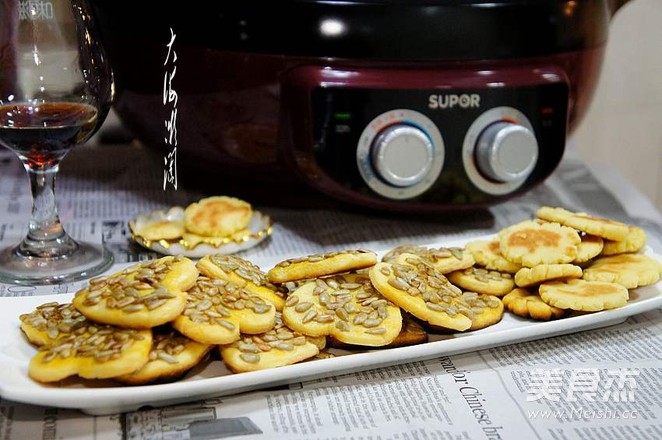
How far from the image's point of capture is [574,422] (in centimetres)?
53

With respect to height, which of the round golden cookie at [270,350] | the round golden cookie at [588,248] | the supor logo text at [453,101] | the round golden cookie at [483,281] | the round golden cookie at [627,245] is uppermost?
the supor logo text at [453,101]

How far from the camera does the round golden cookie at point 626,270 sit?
0.67 meters

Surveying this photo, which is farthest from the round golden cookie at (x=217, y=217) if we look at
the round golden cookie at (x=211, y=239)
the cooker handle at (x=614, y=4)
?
the cooker handle at (x=614, y=4)

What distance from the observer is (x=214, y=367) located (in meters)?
0.56

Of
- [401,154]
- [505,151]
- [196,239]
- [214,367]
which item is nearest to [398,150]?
[401,154]

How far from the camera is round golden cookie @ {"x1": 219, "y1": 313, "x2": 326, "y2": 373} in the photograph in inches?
21.1

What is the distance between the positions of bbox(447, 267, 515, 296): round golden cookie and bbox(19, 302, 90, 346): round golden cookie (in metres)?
0.30

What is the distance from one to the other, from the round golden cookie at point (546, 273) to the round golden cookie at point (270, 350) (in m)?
0.18

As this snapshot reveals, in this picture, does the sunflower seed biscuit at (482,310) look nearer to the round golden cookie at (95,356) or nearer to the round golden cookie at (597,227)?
the round golden cookie at (597,227)

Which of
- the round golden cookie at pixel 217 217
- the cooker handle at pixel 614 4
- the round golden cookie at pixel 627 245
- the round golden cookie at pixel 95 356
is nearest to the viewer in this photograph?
the round golden cookie at pixel 95 356

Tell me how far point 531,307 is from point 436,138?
24 centimetres

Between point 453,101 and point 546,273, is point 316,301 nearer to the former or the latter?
point 546,273

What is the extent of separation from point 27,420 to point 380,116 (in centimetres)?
42

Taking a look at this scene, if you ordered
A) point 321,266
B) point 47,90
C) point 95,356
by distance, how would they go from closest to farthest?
point 95,356 < point 321,266 < point 47,90
